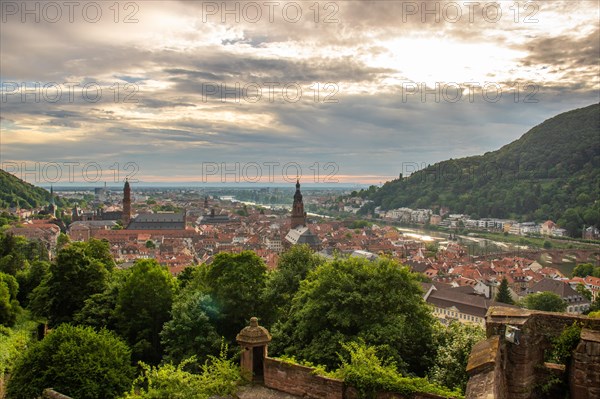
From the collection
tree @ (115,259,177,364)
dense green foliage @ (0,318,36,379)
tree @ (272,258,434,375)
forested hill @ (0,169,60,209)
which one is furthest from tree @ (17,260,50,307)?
forested hill @ (0,169,60,209)

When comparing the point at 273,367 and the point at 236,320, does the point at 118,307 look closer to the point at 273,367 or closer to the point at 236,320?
the point at 236,320

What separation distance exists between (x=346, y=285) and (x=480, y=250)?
94.5 meters

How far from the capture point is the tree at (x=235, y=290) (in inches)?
707

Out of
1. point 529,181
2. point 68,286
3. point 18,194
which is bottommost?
point 68,286

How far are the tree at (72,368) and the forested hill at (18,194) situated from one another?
128 m

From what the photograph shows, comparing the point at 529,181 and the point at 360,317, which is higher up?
the point at 529,181

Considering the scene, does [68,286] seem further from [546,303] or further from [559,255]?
[559,255]

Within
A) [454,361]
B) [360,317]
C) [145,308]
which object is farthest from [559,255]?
[454,361]

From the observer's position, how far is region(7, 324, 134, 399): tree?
13.7 metres

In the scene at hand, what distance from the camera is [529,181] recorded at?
148 metres

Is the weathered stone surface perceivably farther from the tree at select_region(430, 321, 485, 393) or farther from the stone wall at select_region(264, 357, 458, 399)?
the tree at select_region(430, 321, 485, 393)

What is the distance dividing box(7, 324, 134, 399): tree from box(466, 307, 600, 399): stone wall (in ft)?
36.7

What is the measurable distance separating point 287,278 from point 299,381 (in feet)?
28.6

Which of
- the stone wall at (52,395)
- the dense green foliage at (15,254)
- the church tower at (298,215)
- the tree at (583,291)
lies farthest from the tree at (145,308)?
the church tower at (298,215)
